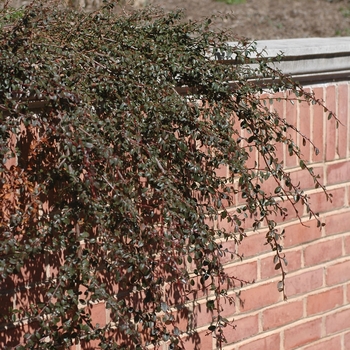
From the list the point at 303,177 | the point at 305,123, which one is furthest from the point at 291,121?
the point at 303,177

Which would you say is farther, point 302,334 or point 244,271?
point 302,334

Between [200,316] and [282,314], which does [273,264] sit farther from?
[200,316]

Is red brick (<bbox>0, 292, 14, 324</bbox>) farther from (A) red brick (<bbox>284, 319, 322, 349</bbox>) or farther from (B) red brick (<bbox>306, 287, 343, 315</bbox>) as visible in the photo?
(B) red brick (<bbox>306, 287, 343, 315</bbox>)

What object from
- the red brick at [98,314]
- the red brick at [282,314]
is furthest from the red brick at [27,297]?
the red brick at [282,314]

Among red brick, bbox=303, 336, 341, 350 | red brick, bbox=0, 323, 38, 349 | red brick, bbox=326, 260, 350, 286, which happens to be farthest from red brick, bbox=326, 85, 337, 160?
red brick, bbox=0, 323, 38, 349

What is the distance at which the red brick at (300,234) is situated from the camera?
302 centimetres

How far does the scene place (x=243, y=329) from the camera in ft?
9.55

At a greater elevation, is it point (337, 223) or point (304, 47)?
point (304, 47)

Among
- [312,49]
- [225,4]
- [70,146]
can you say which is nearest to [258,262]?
[312,49]

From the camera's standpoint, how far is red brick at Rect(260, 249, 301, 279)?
116 inches

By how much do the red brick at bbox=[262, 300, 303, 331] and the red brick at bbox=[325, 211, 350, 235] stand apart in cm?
36

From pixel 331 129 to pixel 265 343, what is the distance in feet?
3.23

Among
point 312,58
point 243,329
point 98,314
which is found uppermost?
point 312,58

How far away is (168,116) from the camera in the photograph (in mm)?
2219
